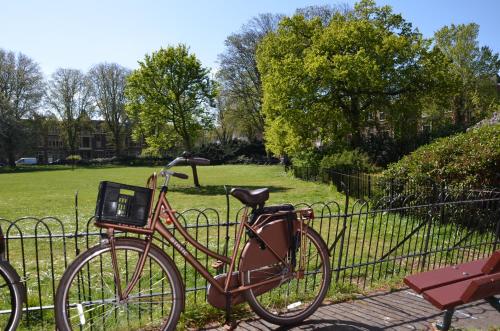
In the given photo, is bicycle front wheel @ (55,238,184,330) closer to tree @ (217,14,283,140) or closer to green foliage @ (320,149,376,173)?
green foliage @ (320,149,376,173)

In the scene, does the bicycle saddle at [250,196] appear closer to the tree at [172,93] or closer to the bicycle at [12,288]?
the bicycle at [12,288]

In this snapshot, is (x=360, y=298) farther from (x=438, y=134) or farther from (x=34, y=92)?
(x=34, y=92)

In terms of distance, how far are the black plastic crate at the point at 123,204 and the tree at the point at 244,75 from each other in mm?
43070

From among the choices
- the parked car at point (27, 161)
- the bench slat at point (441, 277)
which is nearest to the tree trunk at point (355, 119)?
the bench slat at point (441, 277)

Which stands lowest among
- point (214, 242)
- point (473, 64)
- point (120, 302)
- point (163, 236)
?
point (214, 242)

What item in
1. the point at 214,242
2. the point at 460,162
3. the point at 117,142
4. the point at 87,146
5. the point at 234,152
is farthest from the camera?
the point at 87,146

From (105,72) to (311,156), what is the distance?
151 ft

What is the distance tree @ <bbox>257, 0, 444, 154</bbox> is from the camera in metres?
23.4

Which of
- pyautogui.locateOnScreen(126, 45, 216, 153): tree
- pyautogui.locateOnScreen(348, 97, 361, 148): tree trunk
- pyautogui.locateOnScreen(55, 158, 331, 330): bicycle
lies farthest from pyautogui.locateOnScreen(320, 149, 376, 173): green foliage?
pyautogui.locateOnScreen(55, 158, 331, 330): bicycle

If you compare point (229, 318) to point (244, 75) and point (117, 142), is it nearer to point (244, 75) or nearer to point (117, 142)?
point (244, 75)

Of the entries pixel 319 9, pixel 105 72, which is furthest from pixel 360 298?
pixel 105 72

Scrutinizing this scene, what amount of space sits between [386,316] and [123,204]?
8.57ft

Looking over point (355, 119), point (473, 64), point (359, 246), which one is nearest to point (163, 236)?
point (359, 246)

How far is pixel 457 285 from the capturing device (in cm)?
326
